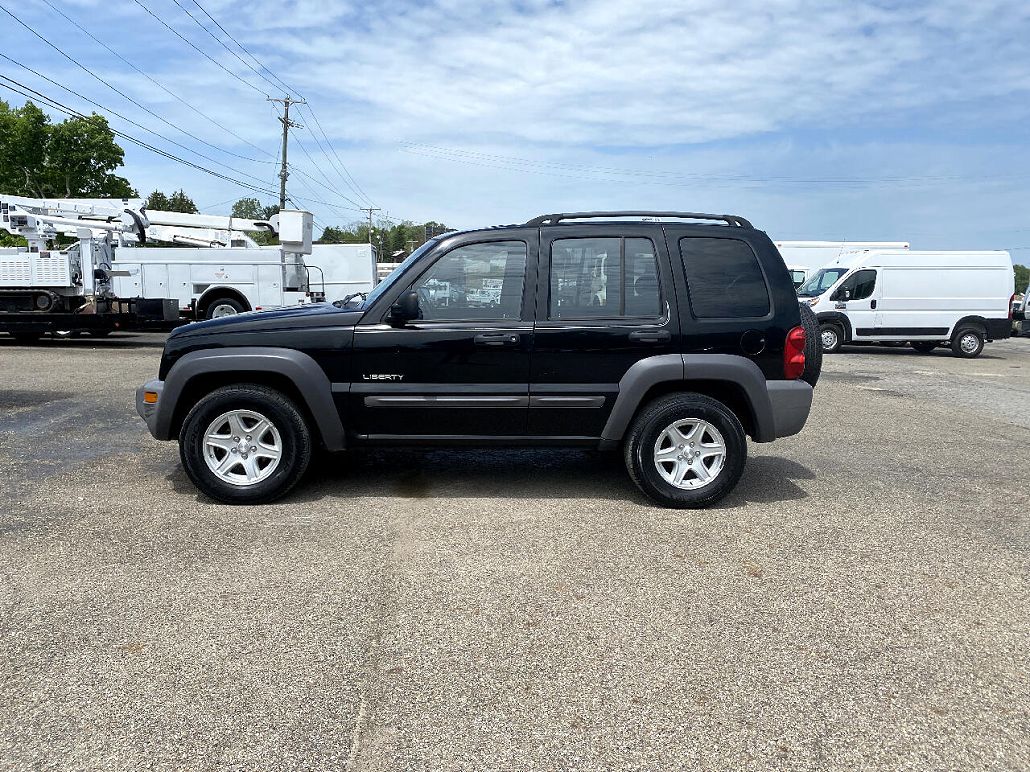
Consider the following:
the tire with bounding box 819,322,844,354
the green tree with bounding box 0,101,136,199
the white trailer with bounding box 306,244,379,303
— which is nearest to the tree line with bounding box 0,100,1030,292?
the green tree with bounding box 0,101,136,199

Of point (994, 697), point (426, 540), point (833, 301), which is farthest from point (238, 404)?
point (833, 301)

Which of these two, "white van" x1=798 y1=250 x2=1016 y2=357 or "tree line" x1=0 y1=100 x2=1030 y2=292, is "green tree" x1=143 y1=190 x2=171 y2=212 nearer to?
"tree line" x1=0 y1=100 x2=1030 y2=292

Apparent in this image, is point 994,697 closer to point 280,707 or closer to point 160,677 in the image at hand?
point 280,707

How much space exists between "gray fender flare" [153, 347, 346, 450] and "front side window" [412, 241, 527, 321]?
807mm

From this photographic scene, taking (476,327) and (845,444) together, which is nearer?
(476,327)

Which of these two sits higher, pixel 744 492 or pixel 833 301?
pixel 833 301

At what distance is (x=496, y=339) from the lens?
5113 millimetres

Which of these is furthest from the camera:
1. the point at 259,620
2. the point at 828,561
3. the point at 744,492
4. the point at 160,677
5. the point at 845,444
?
the point at 845,444

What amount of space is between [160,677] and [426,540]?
177cm

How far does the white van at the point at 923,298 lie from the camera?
17398 mm

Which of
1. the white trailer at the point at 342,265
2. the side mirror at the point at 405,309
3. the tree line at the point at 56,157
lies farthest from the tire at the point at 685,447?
the tree line at the point at 56,157

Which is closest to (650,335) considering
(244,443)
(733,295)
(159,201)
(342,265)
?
(733,295)

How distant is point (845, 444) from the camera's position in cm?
749

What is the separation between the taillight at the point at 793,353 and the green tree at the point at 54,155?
43.8m
